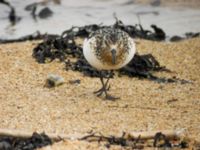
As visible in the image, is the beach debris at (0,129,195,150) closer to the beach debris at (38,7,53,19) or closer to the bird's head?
the bird's head

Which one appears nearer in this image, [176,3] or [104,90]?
[104,90]

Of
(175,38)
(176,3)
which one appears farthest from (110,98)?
(176,3)

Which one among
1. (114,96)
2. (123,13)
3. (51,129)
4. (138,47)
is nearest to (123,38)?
(114,96)

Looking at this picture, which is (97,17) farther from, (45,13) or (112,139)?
(112,139)

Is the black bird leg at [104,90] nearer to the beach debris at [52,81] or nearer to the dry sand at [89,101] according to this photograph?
the dry sand at [89,101]

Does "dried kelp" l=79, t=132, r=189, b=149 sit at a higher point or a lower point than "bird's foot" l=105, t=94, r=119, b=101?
higher

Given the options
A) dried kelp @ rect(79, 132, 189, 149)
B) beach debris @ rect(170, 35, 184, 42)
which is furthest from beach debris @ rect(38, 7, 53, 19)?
dried kelp @ rect(79, 132, 189, 149)

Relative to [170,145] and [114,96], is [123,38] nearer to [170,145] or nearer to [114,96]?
[114,96]
